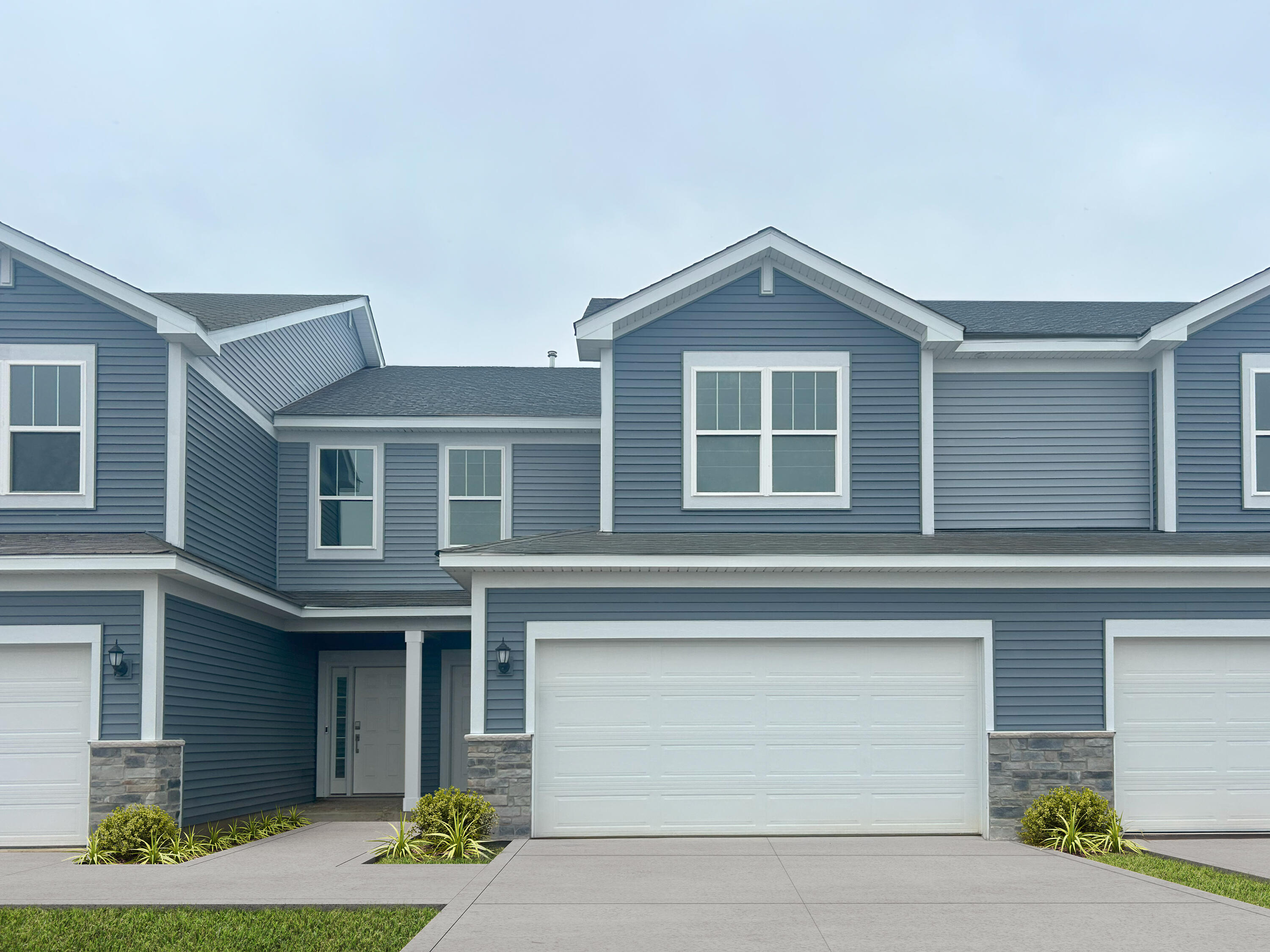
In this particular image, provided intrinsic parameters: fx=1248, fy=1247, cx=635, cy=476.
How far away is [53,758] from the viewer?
40.7 feet

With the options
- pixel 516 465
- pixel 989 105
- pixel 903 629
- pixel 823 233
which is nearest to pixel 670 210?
pixel 823 233

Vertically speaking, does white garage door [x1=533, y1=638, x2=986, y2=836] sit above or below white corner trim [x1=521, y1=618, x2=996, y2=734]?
below

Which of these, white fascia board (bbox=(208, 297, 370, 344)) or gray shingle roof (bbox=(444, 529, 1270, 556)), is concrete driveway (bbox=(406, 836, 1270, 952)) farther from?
white fascia board (bbox=(208, 297, 370, 344))

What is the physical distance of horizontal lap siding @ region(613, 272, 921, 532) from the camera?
1400 centimetres

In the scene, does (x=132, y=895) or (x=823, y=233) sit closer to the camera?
(x=132, y=895)

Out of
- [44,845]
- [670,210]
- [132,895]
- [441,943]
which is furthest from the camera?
[670,210]

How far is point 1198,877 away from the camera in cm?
1015

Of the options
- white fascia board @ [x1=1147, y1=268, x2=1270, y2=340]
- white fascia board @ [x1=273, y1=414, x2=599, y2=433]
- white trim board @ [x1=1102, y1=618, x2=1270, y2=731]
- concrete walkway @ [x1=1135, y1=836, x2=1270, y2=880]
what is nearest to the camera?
concrete walkway @ [x1=1135, y1=836, x2=1270, y2=880]

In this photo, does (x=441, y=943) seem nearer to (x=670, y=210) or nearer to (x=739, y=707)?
(x=739, y=707)

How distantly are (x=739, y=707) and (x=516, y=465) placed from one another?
19.5ft

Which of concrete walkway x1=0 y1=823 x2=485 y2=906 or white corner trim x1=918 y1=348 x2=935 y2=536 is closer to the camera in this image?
concrete walkway x1=0 y1=823 x2=485 y2=906

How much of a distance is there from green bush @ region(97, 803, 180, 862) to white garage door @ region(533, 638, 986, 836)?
357cm

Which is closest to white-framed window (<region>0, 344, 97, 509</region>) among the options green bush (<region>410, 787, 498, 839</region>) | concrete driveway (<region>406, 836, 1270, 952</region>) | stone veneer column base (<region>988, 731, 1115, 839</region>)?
green bush (<region>410, 787, 498, 839</region>)

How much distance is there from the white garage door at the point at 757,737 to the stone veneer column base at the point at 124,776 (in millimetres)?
3717
